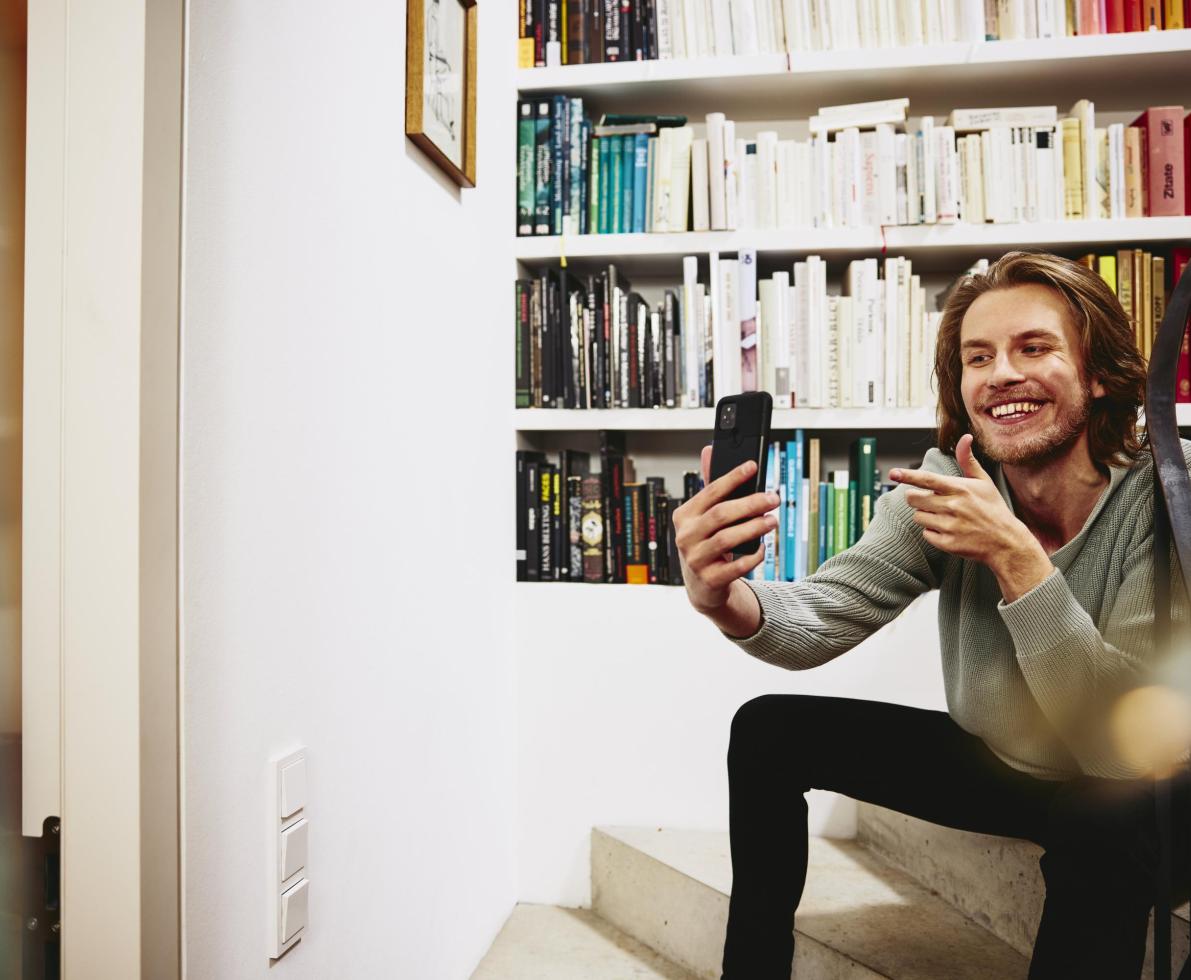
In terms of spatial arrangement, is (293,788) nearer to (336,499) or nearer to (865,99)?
(336,499)

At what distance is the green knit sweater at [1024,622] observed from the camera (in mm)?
927

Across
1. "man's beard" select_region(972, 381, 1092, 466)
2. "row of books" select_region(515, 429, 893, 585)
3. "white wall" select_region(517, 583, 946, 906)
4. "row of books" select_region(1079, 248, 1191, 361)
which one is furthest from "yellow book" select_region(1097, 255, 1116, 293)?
"white wall" select_region(517, 583, 946, 906)

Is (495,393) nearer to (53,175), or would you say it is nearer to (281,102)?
(281,102)

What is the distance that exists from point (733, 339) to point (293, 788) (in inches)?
46.3

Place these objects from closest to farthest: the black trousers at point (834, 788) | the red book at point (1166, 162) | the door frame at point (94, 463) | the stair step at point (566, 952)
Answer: the door frame at point (94, 463) < the black trousers at point (834, 788) < the stair step at point (566, 952) < the red book at point (1166, 162)

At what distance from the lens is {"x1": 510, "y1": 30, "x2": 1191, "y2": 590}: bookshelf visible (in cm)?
164

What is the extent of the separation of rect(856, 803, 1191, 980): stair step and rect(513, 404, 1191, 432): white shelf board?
0.74 m

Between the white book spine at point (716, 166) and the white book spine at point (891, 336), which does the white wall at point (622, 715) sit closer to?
the white book spine at point (891, 336)

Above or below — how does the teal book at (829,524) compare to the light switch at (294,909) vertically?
above

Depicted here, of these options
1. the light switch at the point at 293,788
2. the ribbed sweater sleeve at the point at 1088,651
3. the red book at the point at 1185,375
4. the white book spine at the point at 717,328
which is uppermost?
the white book spine at the point at 717,328

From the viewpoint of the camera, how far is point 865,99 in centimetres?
183

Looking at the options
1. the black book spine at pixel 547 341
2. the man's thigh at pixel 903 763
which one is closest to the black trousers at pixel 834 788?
the man's thigh at pixel 903 763

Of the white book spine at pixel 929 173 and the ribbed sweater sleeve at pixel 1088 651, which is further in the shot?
the white book spine at pixel 929 173

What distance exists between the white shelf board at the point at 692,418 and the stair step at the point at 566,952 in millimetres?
1001
